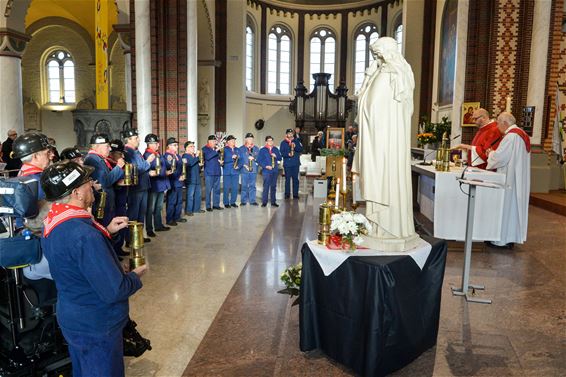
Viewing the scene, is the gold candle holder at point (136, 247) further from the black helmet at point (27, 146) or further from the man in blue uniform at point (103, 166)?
the man in blue uniform at point (103, 166)

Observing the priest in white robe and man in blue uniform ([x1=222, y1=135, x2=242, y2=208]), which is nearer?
the priest in white robe

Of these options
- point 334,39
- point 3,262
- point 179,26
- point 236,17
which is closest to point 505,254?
point 3,262

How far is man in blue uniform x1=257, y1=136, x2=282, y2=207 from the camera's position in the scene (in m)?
11.3

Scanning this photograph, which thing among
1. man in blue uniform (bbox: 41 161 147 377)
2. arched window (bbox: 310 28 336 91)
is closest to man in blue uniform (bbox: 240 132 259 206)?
man in blue uniform (bbox: 41 161 147 377)

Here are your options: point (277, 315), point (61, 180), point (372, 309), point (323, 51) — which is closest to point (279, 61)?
point (323, 51)

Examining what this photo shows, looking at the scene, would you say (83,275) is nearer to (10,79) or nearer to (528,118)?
(10,79)

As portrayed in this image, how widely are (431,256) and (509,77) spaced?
10220 millimetres

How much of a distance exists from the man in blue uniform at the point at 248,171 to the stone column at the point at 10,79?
236 inches

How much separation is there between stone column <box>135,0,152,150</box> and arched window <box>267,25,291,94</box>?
14931 millimetres

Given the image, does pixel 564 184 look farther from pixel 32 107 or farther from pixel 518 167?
pixel 32 107

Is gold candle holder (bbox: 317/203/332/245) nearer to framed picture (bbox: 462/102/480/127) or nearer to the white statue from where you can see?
the white statue

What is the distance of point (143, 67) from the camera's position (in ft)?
35.9

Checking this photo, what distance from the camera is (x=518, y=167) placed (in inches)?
276

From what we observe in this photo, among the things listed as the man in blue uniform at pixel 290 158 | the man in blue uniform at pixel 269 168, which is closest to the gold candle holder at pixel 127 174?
the man in blue uniform at pixel 269 168
